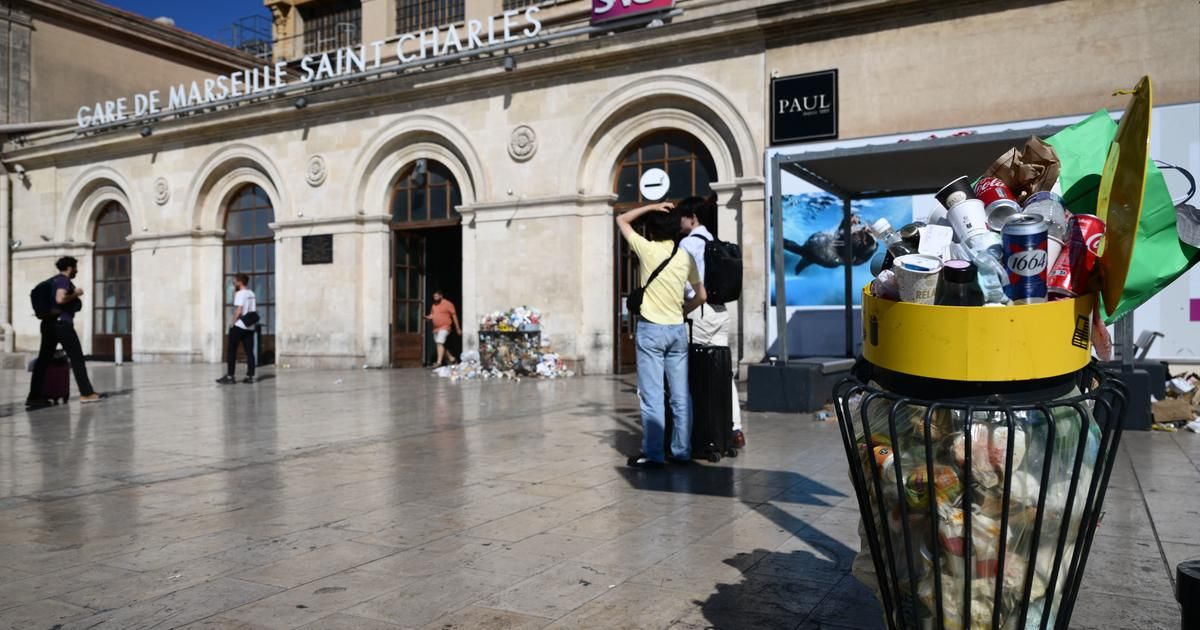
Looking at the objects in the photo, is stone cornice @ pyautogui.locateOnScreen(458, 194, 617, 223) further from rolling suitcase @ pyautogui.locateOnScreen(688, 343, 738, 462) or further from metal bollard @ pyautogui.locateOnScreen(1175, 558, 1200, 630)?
metal bollard @ pyautogui.locateOnScreen(1175, 558, 1200, 630)

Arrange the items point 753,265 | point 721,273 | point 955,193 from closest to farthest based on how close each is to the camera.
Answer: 1. point 955,193
2. point 721,273
3. point 753,265

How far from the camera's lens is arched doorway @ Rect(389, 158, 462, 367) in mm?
18297

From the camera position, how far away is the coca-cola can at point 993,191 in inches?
94.1

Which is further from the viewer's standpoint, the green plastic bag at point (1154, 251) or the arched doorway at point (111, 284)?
the arched doorway at point (111, 284)

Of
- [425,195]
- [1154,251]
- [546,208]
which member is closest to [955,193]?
[1154,251]

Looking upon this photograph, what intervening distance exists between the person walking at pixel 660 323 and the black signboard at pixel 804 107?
840 cm

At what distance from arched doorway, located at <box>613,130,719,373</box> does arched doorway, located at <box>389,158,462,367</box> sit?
3.74 meters

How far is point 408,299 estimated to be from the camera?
19.2 metres

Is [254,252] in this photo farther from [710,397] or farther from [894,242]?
[894,242]

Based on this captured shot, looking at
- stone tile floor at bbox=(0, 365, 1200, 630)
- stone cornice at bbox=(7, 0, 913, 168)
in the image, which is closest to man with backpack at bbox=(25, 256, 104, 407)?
stone tile floor at bbox=(0, 365, 1200, 630)

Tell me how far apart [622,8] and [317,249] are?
8425mm

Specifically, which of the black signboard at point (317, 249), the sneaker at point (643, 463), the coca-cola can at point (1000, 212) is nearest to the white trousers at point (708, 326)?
the sneaker at point (643, 463)

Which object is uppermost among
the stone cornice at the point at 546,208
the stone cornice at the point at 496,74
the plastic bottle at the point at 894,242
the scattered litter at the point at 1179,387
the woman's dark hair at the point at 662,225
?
the stone cornice at the point at 496,74

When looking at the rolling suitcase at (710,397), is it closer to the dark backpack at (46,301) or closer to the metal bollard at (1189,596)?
the metal bollard at (1189,596)
